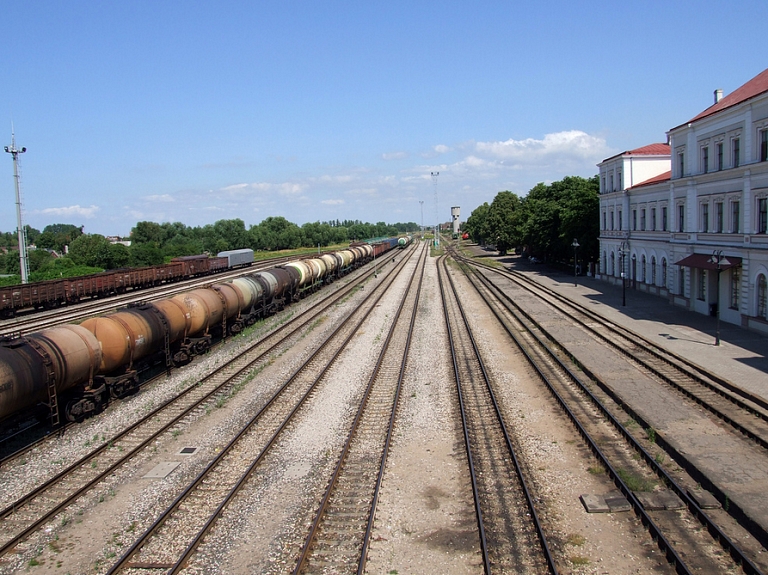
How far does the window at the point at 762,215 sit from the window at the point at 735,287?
245 cm

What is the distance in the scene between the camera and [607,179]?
4706 cm

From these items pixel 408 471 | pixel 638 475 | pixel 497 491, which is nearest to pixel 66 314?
pixel 408 471

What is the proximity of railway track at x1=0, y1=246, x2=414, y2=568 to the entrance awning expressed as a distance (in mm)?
20276

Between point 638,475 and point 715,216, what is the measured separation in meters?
22.2

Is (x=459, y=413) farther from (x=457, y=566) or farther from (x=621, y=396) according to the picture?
(x=457, y=566)

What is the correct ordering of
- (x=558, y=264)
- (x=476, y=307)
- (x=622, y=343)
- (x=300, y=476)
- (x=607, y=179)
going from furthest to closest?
(x=558, y=264) → (x=607, y=179) → (x=476, y=307) → (x=622, y=343) → (x=300, y=476)

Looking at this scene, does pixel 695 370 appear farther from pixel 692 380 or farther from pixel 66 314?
pixel 66 314

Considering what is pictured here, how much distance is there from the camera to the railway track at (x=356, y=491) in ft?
29.4

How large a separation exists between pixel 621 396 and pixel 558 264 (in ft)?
158

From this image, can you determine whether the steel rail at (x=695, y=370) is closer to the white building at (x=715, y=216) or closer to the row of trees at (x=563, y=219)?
the white building at (x=715, y=216)

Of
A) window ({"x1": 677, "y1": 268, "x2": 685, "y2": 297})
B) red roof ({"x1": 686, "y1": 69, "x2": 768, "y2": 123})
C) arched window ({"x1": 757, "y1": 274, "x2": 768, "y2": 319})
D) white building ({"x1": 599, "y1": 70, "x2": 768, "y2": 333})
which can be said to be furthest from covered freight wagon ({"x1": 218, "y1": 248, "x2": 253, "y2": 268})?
arched window ({"x1": 757, "y1": 274, "x2": 768, "y2": 319})

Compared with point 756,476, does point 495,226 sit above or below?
above

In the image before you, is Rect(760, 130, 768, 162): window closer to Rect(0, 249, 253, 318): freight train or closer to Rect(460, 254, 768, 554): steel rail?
Rect(460, 254, 768, 554): steel rail

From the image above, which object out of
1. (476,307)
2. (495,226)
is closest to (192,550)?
(476,307)
